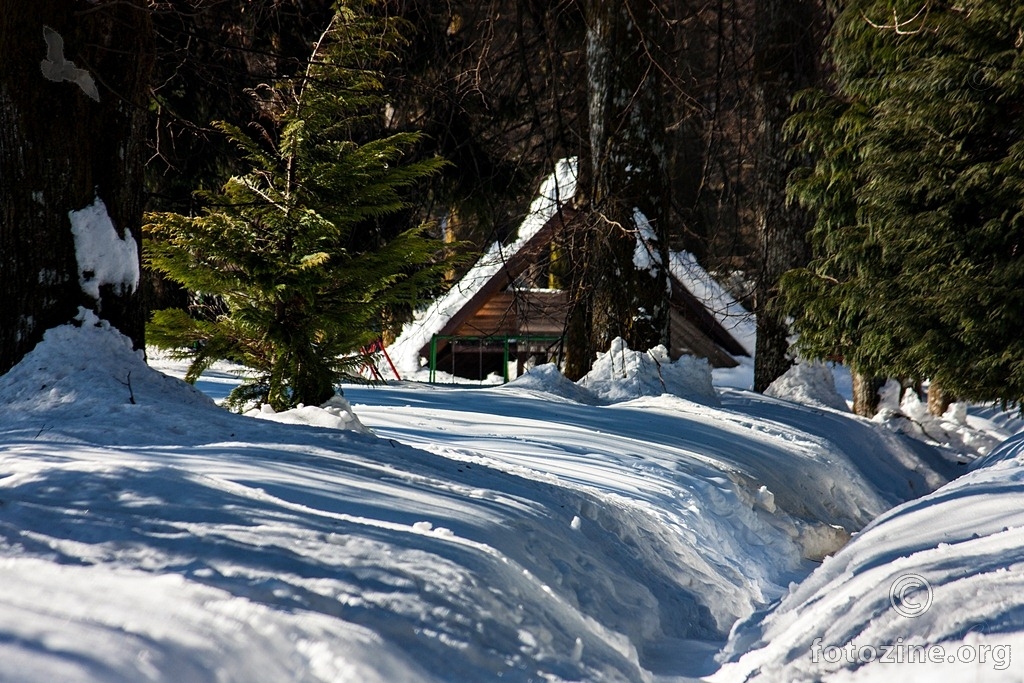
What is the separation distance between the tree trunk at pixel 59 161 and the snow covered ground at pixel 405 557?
0.68 feet

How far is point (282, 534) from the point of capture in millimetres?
2781

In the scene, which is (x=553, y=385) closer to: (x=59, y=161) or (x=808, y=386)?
(x=808, y=386)

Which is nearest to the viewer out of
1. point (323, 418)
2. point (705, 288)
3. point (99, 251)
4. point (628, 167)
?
point (99, 251)

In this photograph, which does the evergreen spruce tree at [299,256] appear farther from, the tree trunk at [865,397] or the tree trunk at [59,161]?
the tree trunk at [865,397]

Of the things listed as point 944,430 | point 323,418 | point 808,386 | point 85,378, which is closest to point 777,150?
point 808,386

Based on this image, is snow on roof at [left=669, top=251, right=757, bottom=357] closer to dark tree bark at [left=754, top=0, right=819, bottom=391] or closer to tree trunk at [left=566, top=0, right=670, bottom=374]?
dark tree bark at [left=754, top=0, right=819, bottom=391]

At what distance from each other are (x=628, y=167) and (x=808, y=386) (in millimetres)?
4259

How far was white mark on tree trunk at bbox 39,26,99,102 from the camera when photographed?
4.38 m

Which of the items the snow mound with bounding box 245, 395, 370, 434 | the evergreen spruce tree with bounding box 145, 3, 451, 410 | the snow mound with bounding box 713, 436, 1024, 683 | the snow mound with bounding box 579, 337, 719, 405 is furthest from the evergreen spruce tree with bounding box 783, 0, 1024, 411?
the snow mound with bounding box 245, 395, 370, 434

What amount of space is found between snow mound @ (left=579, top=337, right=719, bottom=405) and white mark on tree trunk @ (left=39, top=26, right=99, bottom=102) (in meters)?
5.85

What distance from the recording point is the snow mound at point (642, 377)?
9375 millimetres

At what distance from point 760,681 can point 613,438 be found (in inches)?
144

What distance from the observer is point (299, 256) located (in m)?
5.96

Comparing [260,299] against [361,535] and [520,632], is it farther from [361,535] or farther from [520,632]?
[520,632]
